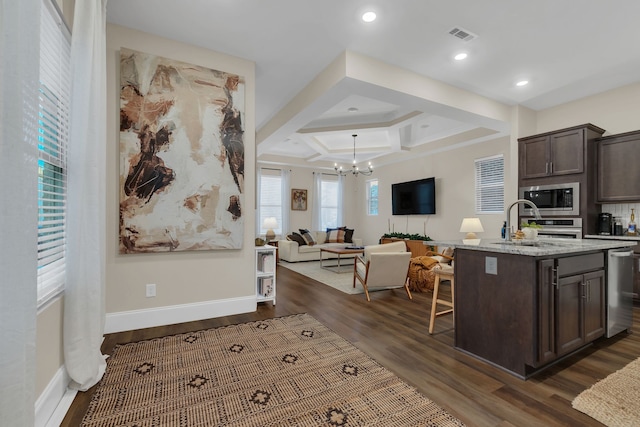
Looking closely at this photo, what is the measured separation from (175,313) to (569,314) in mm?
3598

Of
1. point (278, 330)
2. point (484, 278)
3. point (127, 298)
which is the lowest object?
point (278, 330)

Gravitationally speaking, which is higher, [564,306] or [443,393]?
[564,306]

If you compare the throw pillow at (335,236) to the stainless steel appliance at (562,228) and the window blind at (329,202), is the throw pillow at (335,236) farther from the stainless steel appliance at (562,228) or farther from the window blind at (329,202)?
the stainless steel appliance at (562,228)

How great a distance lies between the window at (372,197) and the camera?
931 centimetres

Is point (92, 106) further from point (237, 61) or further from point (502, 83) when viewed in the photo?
point (502, 83)

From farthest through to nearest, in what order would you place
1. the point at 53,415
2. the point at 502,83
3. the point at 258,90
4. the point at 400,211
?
1. the point at 400,211
2. the point at 258,90
3. the point at 502,83
4. the point at 53,415

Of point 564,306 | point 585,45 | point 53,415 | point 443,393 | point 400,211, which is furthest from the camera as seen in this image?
point 400,211

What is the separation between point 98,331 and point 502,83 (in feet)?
17.5

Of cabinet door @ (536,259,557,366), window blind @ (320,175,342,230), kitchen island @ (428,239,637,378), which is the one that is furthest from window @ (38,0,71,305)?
window blind @ (320,175,342,230)

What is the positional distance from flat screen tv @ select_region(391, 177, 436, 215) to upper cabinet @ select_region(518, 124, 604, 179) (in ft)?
7.93

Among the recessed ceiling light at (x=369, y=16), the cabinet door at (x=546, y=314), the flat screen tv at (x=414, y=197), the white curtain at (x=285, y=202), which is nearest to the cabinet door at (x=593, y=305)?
the cabinet door at (x=546, y=314)

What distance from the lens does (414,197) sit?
7.66 metres

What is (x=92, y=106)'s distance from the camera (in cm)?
198

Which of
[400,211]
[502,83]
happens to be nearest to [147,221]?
[502,83]
